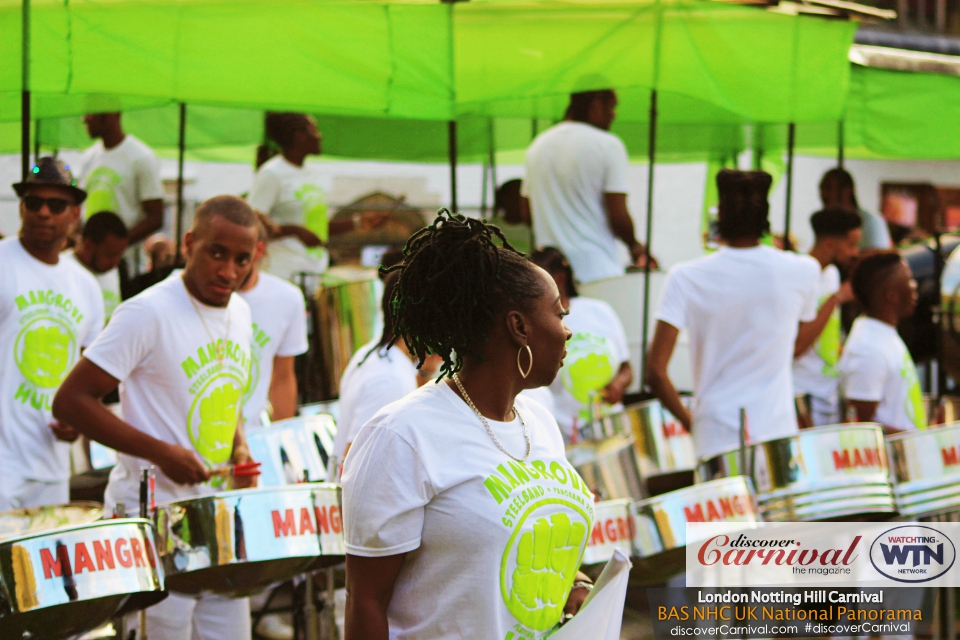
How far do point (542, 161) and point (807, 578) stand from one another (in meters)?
2.48

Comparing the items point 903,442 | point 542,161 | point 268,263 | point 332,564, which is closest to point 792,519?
point 903,442

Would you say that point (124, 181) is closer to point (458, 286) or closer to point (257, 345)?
point (257, 345)

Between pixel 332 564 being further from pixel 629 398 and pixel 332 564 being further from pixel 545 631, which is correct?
pixel 629 398

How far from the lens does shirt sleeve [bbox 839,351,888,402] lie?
401cm

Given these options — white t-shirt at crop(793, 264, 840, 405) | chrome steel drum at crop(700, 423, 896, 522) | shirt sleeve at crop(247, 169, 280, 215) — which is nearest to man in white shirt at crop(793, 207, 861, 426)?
white t-shirt at crop(793, 264, 840, 405)

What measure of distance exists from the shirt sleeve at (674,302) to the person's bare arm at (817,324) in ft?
1.71

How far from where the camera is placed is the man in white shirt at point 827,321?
15.8 feet

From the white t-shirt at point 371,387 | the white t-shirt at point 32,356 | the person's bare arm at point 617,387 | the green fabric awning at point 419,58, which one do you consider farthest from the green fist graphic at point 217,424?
the person's bare arm at point 617,387

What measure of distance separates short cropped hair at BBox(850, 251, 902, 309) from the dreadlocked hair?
2.85 metres

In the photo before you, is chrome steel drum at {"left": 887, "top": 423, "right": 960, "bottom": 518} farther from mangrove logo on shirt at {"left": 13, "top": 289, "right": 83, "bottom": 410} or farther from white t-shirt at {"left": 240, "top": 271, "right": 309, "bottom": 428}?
mangrove logo on shirt at {"left": 13, "top": 289, "right": 83, "bottom": 410}

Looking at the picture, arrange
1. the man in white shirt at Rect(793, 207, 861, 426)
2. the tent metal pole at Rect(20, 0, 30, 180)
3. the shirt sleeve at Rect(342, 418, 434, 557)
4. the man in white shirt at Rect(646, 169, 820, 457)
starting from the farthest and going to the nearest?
the man in white shirt at Rect(793, 207, 861, 426), the tent metal pole at Rect(20, 0, 30, 180), the man in white shirt at Rect(646, 169, 820, 457), the shirt sleeve at Rect(342, 418, 434, 557)

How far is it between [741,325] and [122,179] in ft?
9.51

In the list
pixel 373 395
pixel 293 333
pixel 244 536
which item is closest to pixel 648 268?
pixel 293 333

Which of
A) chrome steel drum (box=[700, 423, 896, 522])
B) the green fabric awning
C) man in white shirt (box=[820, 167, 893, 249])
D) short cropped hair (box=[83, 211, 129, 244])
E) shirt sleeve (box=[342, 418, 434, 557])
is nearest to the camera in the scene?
shirt sleeve (box=[342, 418, 434, 557])
